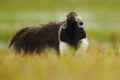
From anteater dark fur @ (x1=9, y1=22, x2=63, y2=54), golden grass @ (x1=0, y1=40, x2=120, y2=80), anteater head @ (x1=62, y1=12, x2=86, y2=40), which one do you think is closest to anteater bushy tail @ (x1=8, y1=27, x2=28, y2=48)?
anteater dark fur @ (x1=9, y1=22, x2=63, y2=54)

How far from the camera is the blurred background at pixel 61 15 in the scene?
10.2ft

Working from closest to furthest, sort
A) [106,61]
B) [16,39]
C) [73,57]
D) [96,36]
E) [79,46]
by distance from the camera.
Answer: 1. [106,61]
2. [73,57]
3. [79,46]
4. [16,39]
5. [96,36]

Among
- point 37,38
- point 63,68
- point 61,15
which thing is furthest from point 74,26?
point 61,15

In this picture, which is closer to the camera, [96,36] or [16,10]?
[96,36]

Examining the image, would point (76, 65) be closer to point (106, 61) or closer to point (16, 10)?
point (106, 61)

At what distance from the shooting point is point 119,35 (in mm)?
3125

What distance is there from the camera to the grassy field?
160cm

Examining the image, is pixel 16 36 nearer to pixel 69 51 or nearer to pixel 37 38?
pixel 37 38

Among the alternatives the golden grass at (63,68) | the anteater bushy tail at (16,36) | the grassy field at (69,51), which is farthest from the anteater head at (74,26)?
the golden grass at (63,68)

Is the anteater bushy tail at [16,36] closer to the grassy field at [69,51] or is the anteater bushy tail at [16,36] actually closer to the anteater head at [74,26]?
the grassy field at [69,51]

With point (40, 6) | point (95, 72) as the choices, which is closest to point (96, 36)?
point (40, 6)

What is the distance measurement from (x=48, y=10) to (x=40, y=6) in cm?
7

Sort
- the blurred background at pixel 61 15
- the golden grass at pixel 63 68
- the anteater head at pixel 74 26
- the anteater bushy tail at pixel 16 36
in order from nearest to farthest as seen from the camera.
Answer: the golden grass at pixel 63 68 < the anteater head at pixel 74 26 < the anteater bushy tail at pixel 16 36 < the blurred background at pixel 61 15

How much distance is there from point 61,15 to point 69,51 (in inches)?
57.0
